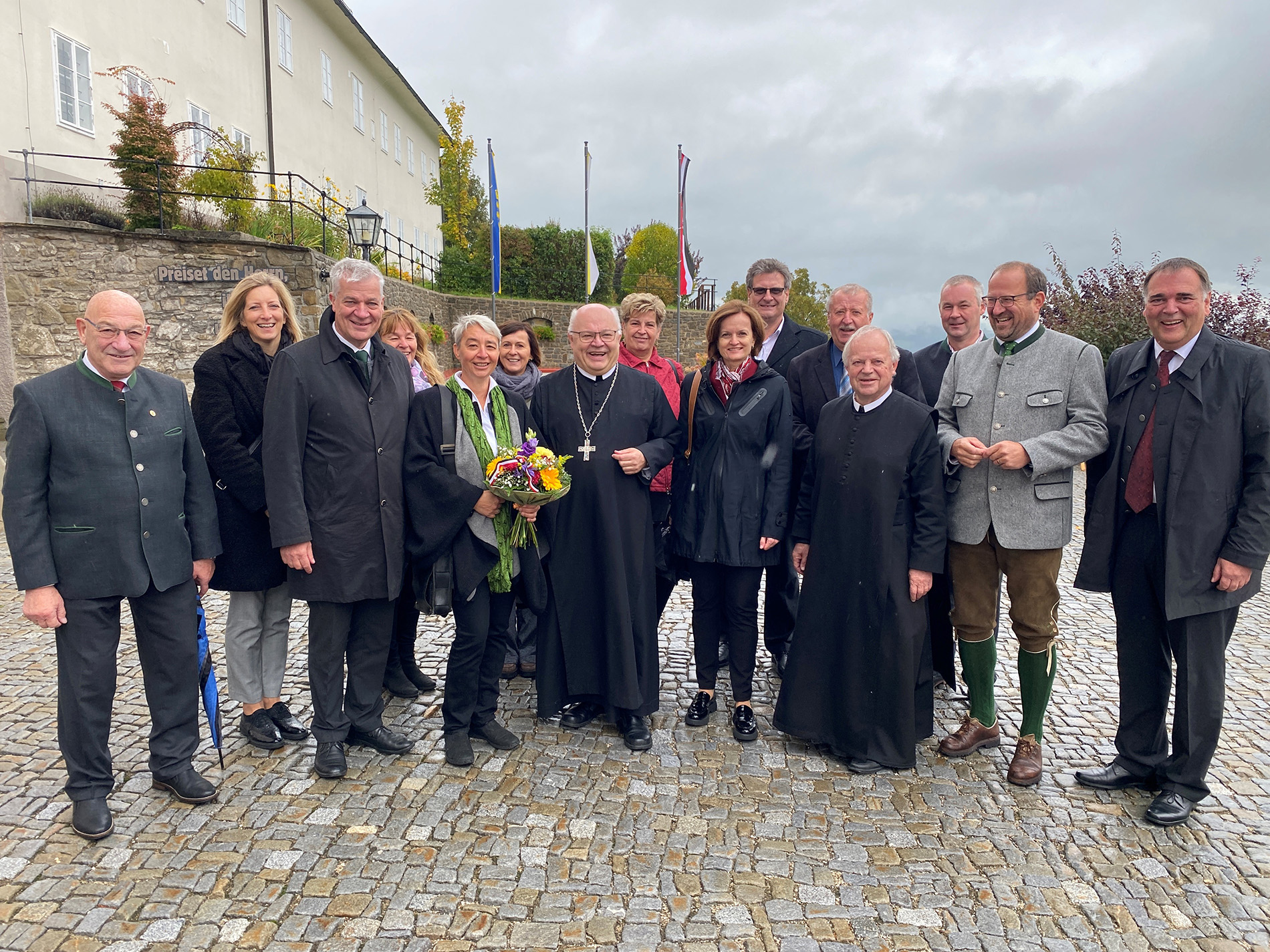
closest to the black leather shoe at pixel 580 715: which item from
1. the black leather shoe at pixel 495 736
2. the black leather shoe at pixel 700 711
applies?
the black leather shoe at pixel 495 736

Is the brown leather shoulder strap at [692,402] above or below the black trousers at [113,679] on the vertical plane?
above

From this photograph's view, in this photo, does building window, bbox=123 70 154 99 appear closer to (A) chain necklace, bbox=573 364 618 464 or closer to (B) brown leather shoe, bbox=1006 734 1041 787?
(A) chain necklace, bbox=573 364 618 464

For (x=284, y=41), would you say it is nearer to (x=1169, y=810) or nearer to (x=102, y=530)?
(x=102, y=530)

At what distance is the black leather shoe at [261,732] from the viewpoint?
14.4ft

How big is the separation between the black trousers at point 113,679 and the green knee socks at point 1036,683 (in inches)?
167

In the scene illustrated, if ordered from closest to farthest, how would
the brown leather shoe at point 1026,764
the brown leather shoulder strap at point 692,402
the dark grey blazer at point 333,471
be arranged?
1. the dark grey blazer at point 333,471
2. the brown leather shoe at point 1026,764
3. the brown leather shoulder strap at point 692,402

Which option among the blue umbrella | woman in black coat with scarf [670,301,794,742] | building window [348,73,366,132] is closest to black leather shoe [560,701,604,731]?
woman in black coat with scarf [670,301,794,742]

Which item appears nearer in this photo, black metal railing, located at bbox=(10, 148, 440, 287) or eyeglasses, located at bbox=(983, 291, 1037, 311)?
eyeglasses, located at bbox=(983, 291, 1037, 311)

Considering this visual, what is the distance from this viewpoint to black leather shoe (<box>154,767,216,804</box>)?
12.5 feet

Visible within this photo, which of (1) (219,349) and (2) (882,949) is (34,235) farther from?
(2) (882,949)

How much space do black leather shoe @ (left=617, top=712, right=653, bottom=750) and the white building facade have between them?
44.6 feet

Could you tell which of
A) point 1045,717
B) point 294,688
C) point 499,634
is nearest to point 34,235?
point 294,688

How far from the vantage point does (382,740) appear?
435 cm

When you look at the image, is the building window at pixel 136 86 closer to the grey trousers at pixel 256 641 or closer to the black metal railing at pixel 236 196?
the black metal railing at pixel 236 196
